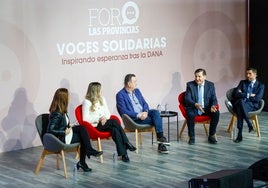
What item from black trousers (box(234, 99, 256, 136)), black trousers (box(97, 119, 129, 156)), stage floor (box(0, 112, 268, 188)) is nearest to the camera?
stage floor (box(0, 112, 268, 188))

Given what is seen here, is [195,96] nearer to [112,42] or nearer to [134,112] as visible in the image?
[134,112]

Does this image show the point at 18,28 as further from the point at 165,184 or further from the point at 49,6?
the point at 165,184

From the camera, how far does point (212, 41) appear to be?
13.2 meters

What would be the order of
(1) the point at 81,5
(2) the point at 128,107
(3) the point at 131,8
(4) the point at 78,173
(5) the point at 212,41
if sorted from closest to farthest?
1. (4) the point at 78,173
2. (2) the point at 128,107
3. (1) the point at 81,5
4. (3) the point at 131,8
5. (5) the point at 212,41

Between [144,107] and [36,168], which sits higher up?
[144,107]

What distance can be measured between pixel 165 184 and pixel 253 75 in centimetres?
366

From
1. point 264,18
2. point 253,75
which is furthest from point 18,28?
point 264,18

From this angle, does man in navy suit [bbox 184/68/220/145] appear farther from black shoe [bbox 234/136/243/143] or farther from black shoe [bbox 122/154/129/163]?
black shoe [bbox 122/154/129/163]

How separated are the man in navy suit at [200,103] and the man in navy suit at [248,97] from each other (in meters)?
0.46

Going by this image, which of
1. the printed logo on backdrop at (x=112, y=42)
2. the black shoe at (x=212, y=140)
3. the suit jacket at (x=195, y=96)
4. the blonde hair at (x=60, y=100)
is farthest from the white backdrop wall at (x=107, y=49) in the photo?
the black shoe at (x=212, y=140)

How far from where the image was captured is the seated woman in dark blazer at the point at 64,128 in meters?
8.69

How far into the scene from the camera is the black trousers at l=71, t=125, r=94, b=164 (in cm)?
889

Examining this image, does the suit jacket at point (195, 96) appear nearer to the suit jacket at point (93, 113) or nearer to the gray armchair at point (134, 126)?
the gray armchair at point (134, 126)

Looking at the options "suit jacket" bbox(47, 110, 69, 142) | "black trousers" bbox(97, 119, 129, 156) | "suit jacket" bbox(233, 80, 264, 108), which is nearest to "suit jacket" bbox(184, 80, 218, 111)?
"suit jacket" bbox(233, 80, 264, 108)
